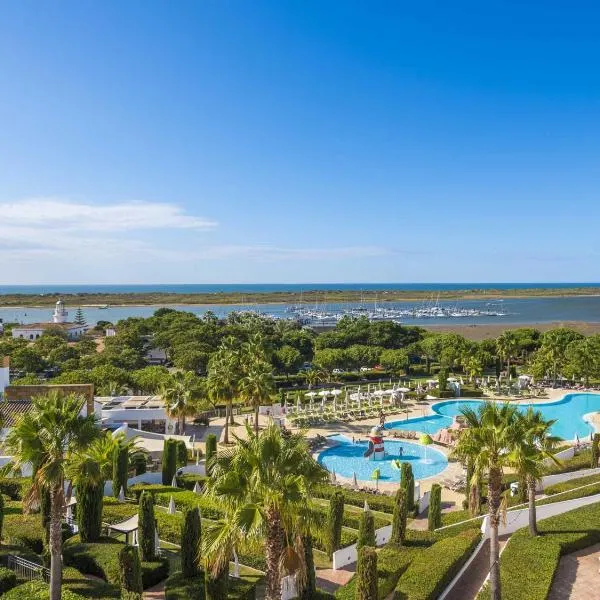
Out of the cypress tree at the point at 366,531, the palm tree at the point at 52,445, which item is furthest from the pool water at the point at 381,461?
the palm tree at the point at 52,445

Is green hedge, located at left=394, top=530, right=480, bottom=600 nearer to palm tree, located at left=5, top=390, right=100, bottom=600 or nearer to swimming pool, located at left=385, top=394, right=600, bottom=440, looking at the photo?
palm tree, located at left=5, top=390, right=100, bottom=600

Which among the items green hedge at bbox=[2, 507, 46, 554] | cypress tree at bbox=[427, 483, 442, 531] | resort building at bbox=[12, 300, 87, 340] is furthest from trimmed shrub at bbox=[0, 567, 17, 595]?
resort building at bbox=[12, 300, 87, 340]

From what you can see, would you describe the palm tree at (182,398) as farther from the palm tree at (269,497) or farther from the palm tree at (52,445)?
the palm tree at (269,497)

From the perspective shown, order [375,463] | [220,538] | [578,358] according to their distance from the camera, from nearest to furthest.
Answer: [220,538] → [375,463] → [578,358]

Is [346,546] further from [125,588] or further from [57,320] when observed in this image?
[57,320]

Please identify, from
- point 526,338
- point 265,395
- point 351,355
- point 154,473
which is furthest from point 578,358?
point 154,473

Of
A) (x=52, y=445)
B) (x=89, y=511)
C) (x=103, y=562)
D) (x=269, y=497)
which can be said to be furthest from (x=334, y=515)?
(x=52, y=445)
